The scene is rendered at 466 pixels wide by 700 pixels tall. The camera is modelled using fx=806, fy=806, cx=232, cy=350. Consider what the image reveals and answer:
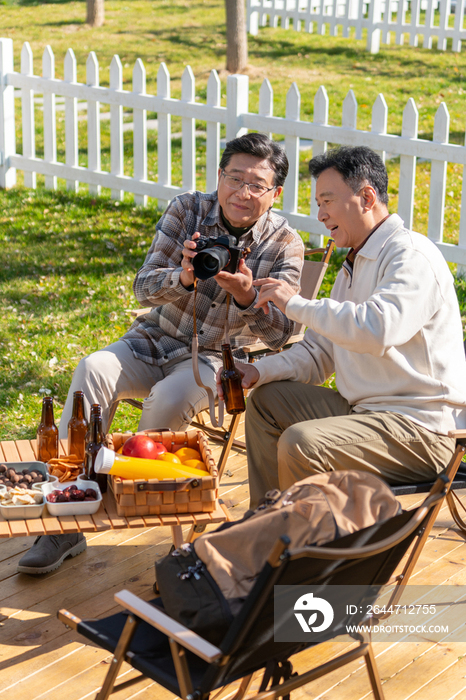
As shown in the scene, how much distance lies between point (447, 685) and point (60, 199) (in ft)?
21.3

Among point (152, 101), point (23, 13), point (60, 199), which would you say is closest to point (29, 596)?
point (152, 101)

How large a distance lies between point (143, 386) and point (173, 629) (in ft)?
6.22

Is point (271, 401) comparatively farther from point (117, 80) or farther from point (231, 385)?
point (117, 80)

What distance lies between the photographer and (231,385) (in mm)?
3227

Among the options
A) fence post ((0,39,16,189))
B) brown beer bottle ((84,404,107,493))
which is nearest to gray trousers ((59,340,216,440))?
brown beer bottle ((84,404,107,493))

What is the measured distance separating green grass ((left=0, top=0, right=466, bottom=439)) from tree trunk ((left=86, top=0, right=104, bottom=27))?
218 millimetres

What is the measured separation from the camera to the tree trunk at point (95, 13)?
1653 cm

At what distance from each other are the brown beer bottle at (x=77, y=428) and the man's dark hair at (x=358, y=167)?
1.25m

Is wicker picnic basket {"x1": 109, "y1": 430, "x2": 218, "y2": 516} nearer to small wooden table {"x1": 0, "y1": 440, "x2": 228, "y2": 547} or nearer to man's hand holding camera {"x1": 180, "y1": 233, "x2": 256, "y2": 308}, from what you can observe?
small wooden table {"x1": 0, "y1": 440, "x2": 228, "y2": 547}

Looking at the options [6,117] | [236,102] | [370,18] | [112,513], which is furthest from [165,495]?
[370,18]

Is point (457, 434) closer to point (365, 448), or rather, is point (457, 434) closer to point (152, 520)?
point (365, 448)

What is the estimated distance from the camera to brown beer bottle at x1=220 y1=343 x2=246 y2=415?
3.22 m

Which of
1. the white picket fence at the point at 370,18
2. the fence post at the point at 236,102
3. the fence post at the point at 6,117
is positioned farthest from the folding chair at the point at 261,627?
the white picket fence at the point at 370,18

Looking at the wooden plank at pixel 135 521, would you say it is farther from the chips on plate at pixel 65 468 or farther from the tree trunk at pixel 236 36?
the tree trunk at pixel 236 36
